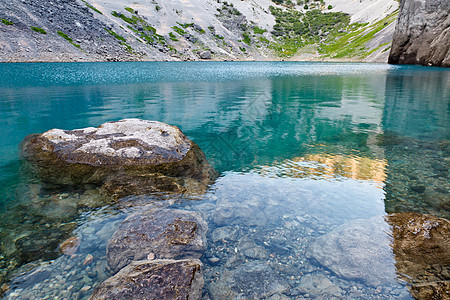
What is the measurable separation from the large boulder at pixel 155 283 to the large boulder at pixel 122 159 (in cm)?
481

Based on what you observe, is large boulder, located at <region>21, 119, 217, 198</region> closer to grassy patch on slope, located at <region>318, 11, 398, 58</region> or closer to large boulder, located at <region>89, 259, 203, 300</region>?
large boulder, located at <region>89, 259, 203, 300</region>

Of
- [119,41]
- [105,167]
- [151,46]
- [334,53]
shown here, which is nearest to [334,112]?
[105,167]

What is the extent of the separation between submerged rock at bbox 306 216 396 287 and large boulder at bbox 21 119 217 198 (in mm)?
5370

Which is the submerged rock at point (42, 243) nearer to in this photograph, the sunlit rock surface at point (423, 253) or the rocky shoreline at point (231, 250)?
the rocky shoreline at point (231, 250)

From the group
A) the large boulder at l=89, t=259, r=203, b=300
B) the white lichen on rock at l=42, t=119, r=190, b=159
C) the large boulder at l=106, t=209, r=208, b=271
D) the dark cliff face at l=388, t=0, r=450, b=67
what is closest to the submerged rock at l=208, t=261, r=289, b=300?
the large boulder at l=89, t=259, r=203, b=300

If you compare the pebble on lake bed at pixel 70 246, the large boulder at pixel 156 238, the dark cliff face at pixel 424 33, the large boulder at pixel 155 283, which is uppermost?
the dark cliff face at pixel 424 33

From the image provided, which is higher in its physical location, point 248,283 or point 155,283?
point 155,283

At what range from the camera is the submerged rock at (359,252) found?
21.0ft

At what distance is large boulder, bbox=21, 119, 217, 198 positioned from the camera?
11.0 m

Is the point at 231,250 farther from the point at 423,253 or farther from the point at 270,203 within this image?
the point at 423,253

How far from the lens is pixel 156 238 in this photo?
6961 millimetres

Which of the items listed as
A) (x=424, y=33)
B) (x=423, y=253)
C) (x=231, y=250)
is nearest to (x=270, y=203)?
(x=231, y=250)

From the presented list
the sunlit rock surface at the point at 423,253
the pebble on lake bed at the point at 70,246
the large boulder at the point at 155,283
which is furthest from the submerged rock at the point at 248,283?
the pebble on lake bed at the point at 70,246

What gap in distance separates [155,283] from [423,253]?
6.96 metres
